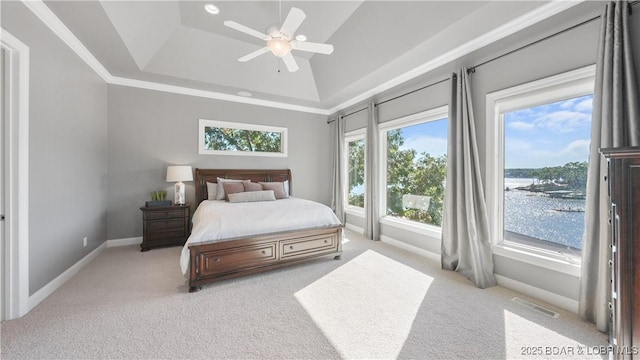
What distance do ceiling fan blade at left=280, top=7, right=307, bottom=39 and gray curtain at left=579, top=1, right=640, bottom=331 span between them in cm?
243

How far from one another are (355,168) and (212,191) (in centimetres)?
296

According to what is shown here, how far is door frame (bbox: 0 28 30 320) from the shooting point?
6.68 ft

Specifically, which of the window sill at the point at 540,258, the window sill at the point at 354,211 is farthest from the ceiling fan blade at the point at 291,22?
the window sill at the point at 354,211

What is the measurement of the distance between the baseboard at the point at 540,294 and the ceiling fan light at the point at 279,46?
11.2 ft

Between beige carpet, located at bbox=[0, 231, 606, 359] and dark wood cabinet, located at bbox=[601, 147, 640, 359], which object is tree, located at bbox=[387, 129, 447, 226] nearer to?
beige carpet, located at bbox=[0, 231, 606, 359]

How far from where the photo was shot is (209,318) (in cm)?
210

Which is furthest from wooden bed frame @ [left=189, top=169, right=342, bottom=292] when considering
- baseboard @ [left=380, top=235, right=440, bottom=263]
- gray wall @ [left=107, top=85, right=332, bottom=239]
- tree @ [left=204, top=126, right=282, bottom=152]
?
tree @ [left=204, top=126, right=282, bottom=152]

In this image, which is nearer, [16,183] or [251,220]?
[16,183]

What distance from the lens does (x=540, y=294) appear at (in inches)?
94.7

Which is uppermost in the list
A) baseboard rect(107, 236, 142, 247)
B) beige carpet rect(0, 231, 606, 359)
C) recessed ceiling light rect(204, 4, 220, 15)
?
recessed ceiling light rect(204, 4, 220, 15)

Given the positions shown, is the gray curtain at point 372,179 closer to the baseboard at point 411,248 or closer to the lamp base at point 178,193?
the baseboard at point 411,248

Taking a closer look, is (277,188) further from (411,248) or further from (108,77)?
(108,77)

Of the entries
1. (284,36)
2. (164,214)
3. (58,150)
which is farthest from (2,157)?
(284,36)

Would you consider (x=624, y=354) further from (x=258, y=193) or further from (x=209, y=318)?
(x=258, y=193)
